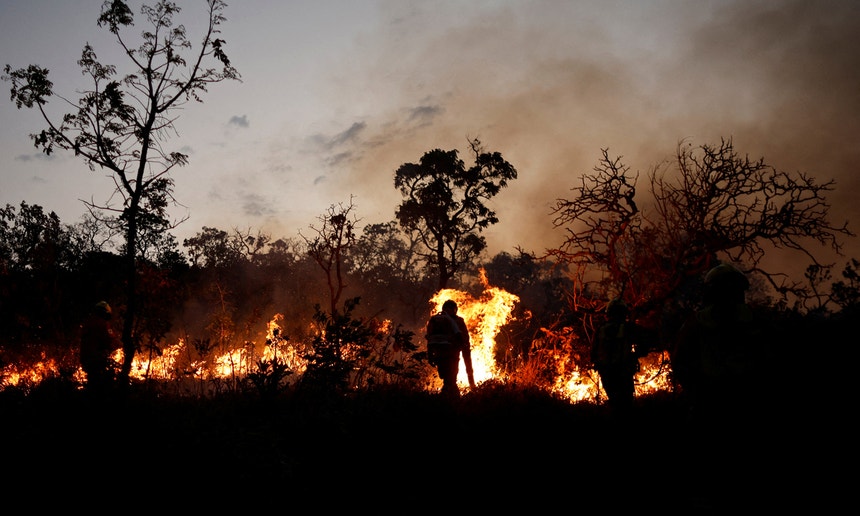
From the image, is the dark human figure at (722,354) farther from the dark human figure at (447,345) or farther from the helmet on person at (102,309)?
the helmet on person at (102,309)

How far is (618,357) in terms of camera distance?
22.3ft

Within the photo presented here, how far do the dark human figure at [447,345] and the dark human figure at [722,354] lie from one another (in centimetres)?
573

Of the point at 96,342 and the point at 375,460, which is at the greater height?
the point at 96,342

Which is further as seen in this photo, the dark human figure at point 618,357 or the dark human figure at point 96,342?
the dark human figure at point 96,342

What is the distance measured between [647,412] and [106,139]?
49.5 feet

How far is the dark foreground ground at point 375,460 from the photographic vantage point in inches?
145

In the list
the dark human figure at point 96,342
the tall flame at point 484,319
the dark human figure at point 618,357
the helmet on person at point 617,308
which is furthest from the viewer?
the tall flame at point 484,319

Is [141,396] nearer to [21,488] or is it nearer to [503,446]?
[21,488]

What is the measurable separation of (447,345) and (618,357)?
3.45 metres

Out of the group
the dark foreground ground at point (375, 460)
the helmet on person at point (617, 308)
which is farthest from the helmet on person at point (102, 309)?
the helmet on person at point (617, 308)

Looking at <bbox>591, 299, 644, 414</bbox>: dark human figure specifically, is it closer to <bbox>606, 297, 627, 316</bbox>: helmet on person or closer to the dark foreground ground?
<bbox>606, 297, 627, 316</bbox>: helmet on person

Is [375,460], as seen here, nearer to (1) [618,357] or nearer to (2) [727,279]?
(2) [727,279]

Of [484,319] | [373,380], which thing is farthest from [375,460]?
[484,319]

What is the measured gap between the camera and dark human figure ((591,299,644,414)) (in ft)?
22.3
